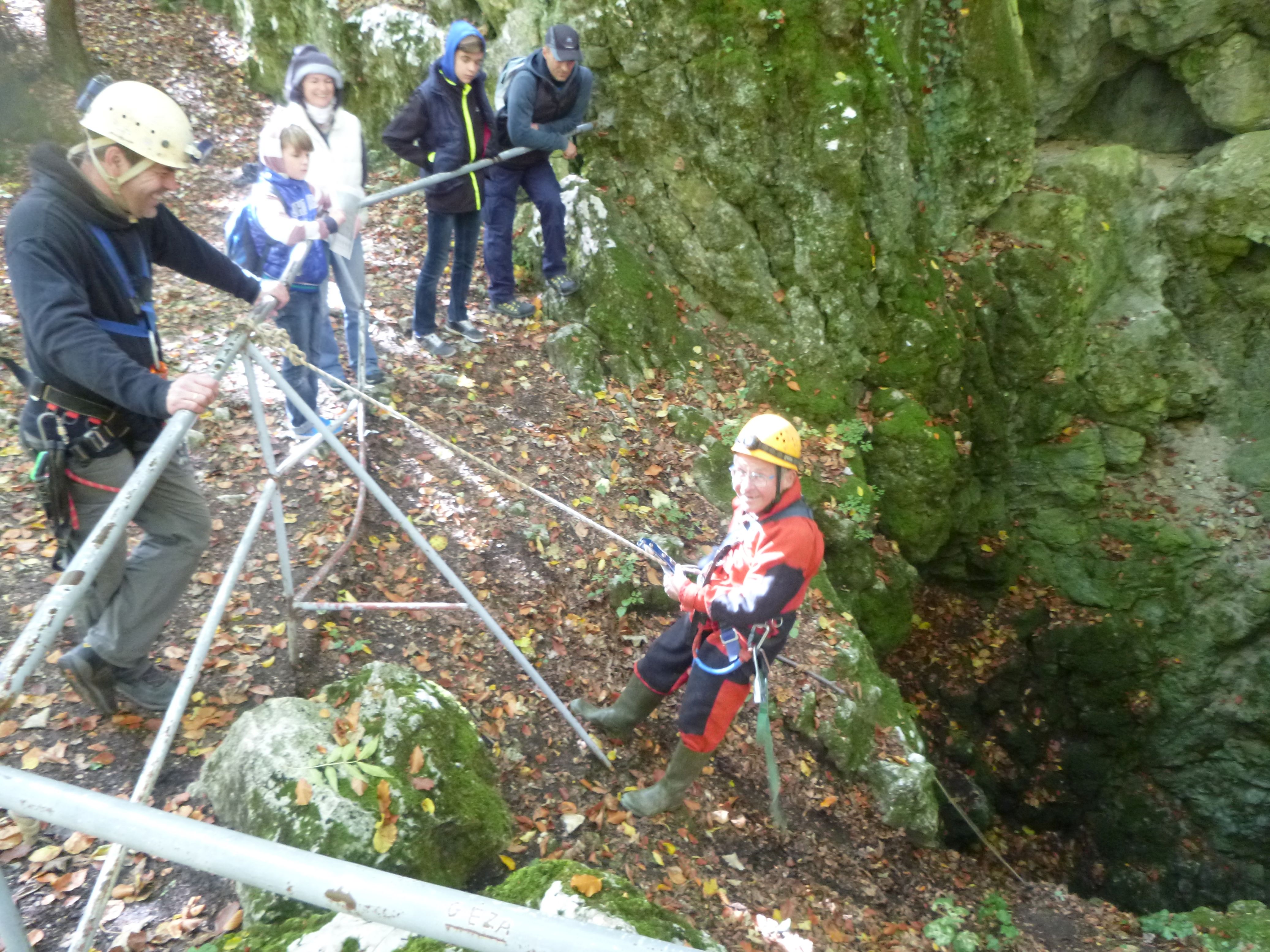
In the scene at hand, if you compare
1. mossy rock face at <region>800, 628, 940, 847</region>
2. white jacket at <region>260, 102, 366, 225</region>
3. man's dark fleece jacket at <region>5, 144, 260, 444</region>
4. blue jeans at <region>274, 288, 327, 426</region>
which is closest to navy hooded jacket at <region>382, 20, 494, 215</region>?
white jacket at <region>260, 102, 366, 225</region>

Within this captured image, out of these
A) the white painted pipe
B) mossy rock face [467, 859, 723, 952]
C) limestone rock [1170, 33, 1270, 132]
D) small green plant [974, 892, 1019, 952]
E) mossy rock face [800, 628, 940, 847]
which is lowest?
small green plant [974, 892, 1019, 952]

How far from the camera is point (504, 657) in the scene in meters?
4.98

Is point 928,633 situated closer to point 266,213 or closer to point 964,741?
point 964,741

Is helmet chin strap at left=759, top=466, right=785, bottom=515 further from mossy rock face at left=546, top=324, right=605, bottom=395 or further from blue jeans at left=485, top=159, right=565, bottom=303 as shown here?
blue jeans at left=485, top=159, right=565, bottom=303

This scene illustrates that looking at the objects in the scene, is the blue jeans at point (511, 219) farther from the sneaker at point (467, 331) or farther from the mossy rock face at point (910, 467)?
the mossy rock face at point (910, 467)

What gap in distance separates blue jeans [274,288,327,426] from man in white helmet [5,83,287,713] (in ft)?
4.79

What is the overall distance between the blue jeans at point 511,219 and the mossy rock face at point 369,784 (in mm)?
4936

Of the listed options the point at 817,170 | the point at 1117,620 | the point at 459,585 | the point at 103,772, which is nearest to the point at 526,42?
the point at 817,170

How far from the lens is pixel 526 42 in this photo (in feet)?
28.9

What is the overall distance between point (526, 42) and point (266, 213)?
521cm

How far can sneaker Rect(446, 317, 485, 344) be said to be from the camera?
7621 mm

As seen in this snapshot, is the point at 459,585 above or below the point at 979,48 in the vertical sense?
below

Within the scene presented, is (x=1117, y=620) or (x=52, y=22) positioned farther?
(x=1117, y=620)

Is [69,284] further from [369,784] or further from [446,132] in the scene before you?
[446,132]
